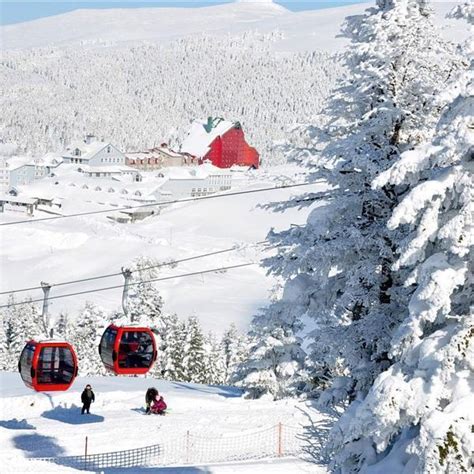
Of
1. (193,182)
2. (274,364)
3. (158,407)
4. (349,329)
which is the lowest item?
(193,182)

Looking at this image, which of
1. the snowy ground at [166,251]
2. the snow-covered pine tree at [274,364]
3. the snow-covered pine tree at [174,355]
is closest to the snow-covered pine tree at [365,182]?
the snow-covered pine tree at [274,364]

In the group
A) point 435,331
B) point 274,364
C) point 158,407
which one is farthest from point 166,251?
point 435,331

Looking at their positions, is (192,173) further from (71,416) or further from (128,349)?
(128,349)

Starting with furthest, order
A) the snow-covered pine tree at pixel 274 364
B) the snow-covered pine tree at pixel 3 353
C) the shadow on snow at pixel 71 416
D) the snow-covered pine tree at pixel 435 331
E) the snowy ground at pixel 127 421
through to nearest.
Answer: the snow-covered pine tree at pixel 3 353
the snow-covered pine tree at pixel 274 364
the shadow on snow at pixel 71 416
the snowy ground at pixel 127 421
the snow-covered pine tree at pixel 435 331

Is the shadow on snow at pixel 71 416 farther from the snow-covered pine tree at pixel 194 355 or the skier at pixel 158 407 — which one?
the snow-covered pine tree at pixel 194 355

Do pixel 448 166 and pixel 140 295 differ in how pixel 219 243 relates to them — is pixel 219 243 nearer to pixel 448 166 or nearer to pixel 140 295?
pixel 140 295

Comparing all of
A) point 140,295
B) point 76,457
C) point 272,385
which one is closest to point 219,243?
point 140,295
